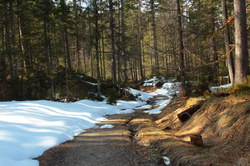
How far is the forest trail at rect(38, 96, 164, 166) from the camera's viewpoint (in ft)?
17.1

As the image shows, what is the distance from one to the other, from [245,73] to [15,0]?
20.2 meters

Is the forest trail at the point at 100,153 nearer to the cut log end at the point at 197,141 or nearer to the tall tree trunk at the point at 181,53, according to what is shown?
the cut log end at the point at 197,141

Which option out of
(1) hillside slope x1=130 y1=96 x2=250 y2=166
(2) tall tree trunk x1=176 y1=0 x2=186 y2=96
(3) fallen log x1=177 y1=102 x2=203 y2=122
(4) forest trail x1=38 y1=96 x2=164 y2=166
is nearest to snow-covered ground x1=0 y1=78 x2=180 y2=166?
(4) forest trail x1=38 y1=96 x2=164 y2=166

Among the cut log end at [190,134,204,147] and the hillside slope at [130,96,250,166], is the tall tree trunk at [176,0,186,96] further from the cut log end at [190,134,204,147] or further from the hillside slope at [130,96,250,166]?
the cut log end at [190,134,204,147]

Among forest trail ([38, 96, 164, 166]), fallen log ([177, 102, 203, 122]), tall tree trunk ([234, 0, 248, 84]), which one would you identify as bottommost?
forest trail ([38, 96, 164, 166])

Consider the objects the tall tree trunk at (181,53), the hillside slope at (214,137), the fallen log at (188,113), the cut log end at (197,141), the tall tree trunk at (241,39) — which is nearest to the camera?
the hillside slope at (214,137)

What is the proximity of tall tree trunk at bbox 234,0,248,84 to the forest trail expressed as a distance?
5083mm

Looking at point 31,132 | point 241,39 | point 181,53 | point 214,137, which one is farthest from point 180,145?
point 181,53

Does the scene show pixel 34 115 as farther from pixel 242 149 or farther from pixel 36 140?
pixel 242 149

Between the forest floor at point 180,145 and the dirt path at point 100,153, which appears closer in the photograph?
the forest floor at point 180,145

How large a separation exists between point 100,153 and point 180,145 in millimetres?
2513

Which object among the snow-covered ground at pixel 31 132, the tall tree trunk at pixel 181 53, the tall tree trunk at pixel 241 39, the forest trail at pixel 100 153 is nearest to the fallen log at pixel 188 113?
the tall tree trunk at pixel 241 39

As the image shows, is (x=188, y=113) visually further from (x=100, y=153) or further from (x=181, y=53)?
(x=181, y=53)

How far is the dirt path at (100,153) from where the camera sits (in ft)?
17.1
